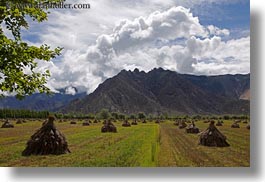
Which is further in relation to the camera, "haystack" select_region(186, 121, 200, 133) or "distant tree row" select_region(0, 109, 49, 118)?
"haystack" select_region(186, 121, 200, 133)

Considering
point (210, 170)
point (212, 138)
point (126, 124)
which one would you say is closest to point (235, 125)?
point (212, 138)

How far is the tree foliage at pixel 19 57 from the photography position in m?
8.86

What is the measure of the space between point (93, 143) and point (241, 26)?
423 centimetres

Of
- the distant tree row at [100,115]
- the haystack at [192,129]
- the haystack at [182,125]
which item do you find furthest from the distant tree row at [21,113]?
the haystack at [192,129]

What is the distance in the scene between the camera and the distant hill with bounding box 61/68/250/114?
34.5ft

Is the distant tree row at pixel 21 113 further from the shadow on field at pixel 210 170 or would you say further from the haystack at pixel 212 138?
the haystack at pixel 212 138

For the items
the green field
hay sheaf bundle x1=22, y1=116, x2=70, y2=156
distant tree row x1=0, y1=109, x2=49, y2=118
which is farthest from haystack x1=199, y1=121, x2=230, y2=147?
distant tree row x1=0, y1=109, x2=49, y2=118

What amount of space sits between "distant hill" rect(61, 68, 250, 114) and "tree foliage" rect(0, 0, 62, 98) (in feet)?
4.85

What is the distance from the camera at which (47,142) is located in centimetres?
1020

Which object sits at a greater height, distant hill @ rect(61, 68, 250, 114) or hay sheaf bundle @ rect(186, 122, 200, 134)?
distant hill @ rect(61, 68, 250, 114)

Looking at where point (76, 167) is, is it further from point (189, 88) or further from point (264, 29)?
point (264, 29)

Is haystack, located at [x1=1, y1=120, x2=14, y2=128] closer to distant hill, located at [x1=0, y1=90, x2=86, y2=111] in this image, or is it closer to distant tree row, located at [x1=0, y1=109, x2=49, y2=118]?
distant tree row, located at [x1=0, y1=109, x2=49, y2=118]

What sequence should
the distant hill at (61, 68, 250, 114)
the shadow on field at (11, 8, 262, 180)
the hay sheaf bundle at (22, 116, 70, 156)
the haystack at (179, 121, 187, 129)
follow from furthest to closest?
the haystack at (179, 121, 187, 129), the distant hill at (61, 68, 250, 114), the hay sheaf bundle at (22, 116, 70, 156), the shadow on field at (11, 8, 262, 180)

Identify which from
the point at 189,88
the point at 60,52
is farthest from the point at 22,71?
the point at 189,88
